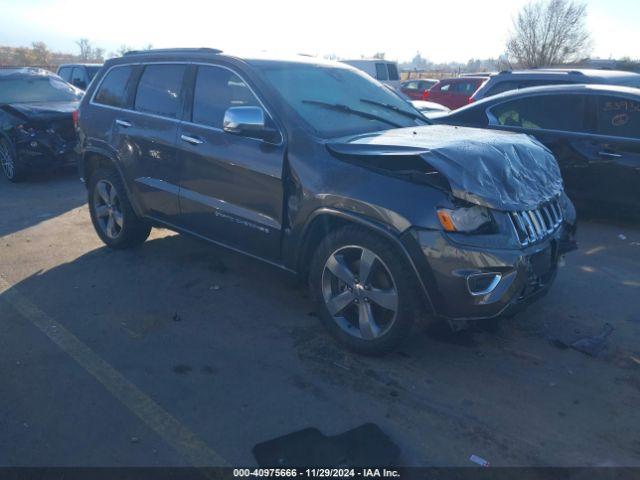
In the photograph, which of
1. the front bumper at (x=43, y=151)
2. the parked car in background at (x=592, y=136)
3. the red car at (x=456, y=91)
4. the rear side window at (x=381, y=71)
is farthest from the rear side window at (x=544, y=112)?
the rear side window at (x=381, y=71)

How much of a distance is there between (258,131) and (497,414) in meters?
2.40

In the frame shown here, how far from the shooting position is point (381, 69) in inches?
869

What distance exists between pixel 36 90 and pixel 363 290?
895 cm

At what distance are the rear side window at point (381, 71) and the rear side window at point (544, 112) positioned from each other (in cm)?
1533

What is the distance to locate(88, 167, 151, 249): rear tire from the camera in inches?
228

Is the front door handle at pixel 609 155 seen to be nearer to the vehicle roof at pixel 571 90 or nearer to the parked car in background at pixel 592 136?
the parked car in background at pixel 592 136

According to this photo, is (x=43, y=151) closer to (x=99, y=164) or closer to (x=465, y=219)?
(x=99, y=164)

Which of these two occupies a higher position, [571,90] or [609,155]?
[571,90]

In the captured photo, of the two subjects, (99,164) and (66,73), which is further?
(66,73)

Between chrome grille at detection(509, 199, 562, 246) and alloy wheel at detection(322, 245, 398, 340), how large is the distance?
32.2 inches

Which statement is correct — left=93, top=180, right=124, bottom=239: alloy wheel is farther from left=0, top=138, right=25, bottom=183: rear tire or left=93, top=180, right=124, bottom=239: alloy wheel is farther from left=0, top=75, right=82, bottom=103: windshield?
left=0, top=75, right=82, bottom=103: windshield

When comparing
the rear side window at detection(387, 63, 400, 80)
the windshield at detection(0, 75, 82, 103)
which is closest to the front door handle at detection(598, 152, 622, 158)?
the windshield at detection(0, 75, 82, 103)

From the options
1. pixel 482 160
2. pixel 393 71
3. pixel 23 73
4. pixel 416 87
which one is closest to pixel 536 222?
pixel 482 160

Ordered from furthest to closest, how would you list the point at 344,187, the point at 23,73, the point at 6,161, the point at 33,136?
the point at 23,73 < the point at 6,161 < the point at 33,136 < the point at 344,187
